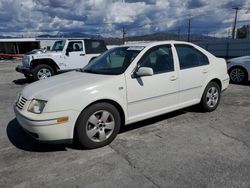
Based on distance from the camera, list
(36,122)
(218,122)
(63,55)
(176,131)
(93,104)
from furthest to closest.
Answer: (63,55)
(218,122)
(176,131)
(93,104)
(36,122)

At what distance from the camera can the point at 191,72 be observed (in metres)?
4.57

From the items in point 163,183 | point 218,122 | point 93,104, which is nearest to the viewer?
point 163,183

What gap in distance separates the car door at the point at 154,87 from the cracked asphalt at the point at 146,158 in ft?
1.37

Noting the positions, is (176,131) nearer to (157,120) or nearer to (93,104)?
(157,120)

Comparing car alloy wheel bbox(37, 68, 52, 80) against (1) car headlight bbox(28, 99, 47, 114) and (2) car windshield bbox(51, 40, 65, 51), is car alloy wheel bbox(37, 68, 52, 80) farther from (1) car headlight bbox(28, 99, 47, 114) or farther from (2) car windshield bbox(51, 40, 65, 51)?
(1) car headlight bbox(28, 99, 47, 114)

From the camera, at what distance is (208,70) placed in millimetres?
4922

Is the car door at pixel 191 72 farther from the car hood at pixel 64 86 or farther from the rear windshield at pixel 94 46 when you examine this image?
the rear windshield at pixel 94 46

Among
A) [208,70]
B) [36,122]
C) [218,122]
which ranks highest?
[208,70]

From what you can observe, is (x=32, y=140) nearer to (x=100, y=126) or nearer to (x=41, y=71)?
(x=100, y=126)

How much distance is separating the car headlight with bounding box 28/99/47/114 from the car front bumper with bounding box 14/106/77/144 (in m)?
0.11

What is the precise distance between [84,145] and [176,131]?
1712 millimetres

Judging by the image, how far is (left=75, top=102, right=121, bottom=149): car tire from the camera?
3344mm

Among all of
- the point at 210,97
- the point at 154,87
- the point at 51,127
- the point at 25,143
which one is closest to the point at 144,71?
the point at 154,87

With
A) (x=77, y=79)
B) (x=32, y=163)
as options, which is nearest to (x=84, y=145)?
(x=32, y=163)
